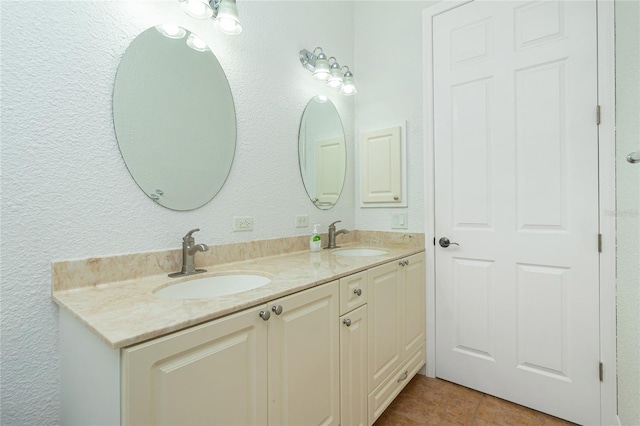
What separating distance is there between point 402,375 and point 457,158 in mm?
1361

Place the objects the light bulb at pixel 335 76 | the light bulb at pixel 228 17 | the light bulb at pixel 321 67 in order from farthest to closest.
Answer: the light bulb at pixel 335 76 → the light bulb at pixel 321 67 → the light bulb at pixel 228 17

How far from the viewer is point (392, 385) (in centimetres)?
158

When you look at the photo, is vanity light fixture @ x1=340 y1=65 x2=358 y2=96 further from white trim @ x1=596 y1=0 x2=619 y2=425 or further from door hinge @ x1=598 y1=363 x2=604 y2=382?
door hinge @ x1=598 y1=363 x2=604 y2=382

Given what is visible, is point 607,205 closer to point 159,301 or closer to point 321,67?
point 321,67

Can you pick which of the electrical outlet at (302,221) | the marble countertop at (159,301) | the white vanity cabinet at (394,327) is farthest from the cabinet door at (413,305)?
the electrical outlet at (302,221)

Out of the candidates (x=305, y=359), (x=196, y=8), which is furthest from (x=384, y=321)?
(x=196, y=8)

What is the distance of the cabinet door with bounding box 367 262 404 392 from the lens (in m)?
1.42

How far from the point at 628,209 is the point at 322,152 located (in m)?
1.62

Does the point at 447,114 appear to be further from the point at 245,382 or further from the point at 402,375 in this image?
the point at 245,382

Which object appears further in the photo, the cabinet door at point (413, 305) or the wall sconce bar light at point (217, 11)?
the cabinet door at point (413, 305)

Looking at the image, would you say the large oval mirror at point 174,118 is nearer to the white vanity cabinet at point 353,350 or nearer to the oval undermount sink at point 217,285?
the oval undermount sink at point 217,285

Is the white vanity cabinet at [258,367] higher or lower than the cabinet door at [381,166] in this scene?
lower

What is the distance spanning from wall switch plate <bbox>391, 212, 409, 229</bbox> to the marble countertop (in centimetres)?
78

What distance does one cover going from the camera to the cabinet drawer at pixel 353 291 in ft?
4.07
